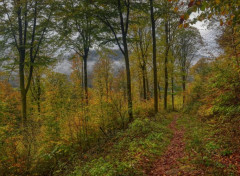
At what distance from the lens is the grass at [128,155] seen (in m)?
4.48

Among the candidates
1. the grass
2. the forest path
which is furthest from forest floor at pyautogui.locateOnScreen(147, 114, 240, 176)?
the grass

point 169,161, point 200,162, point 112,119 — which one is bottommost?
point 169,161

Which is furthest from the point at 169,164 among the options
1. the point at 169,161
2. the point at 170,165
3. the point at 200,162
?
the point at 200,162

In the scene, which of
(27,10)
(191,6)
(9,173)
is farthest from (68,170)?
(27,10)

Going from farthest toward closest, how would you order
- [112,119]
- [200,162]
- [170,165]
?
[112,119] → [170,165] → [200,162]

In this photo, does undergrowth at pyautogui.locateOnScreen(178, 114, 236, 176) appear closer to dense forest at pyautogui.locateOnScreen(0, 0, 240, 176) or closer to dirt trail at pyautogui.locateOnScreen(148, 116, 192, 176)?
dense forest at pyautogui.locateOnScreen(0, 0, 240, 176)

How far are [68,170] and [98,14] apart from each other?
907 centimetres

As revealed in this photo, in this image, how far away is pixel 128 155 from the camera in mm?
5609

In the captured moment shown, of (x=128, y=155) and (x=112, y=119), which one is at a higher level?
(x=112, y=119)

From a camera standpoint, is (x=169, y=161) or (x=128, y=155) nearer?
(x=169, y=161)

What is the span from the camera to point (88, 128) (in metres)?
8.38

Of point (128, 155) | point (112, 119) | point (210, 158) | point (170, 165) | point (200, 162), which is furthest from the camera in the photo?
point (112, 119)

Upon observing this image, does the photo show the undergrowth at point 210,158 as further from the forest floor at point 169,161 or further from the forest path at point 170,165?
the forest path at point 170,165

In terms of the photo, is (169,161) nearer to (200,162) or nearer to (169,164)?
(169,164)
